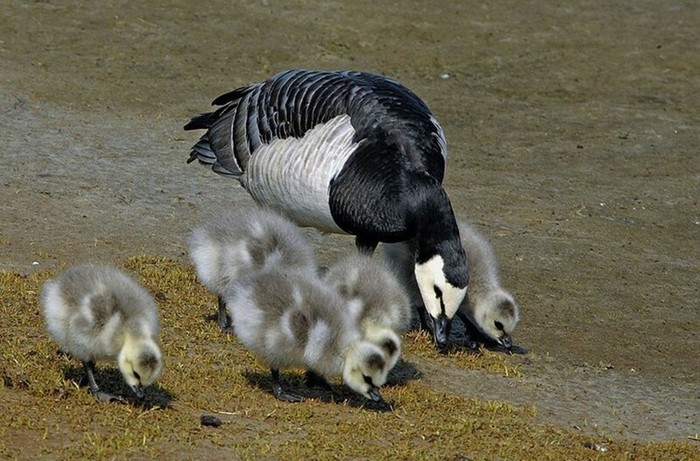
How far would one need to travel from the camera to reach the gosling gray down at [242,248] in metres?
7.82

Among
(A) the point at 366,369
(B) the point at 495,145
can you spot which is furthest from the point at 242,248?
(B) the point at 495,145

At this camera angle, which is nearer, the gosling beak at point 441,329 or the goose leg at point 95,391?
the goose leg at point 95,391

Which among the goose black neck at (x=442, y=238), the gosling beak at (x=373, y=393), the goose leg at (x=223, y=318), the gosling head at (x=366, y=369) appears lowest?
the goose leg at (x=223, y=318)

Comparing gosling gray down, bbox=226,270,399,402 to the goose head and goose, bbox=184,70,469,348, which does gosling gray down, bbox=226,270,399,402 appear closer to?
the goose head

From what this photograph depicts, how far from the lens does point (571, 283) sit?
32.9 feet

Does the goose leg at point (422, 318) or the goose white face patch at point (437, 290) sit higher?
the goose white face patch at point (437, 290)

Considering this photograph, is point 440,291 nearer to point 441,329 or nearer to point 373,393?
point 441,329

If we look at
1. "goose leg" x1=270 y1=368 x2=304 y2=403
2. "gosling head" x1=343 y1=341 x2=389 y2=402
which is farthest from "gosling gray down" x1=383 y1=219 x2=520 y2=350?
"goose leg" x1=270 y1=368 x2=304 y2=403

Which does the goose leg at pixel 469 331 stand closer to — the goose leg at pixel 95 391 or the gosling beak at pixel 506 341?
the gosling beak at pixel 506 341

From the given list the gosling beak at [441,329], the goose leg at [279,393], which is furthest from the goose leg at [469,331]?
the goose leg at [279,393]

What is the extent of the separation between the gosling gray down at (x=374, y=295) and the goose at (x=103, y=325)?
124cm

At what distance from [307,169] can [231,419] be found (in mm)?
2401

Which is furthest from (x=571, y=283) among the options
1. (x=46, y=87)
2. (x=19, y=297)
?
(x=46, y=87)

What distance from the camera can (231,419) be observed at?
21.7ft
